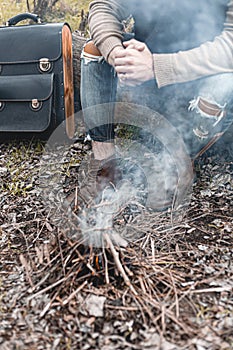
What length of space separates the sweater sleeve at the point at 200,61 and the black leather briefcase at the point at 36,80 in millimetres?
761

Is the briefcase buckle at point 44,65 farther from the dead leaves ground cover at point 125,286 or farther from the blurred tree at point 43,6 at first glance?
the blurred tree at point 43,6

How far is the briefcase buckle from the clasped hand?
66cm

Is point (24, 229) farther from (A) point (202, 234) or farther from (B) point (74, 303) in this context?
(A) point (202, 234)

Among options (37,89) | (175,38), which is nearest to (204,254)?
(175,38)

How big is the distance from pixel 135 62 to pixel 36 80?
775 millimetres

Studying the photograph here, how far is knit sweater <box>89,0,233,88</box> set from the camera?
1.59 m

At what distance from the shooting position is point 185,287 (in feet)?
4.36

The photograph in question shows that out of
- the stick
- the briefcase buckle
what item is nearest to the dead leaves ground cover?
the stick


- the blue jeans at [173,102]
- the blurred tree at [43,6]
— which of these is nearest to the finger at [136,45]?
the blue jeans at [173,102]

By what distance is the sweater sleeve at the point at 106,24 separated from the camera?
5.65 ft

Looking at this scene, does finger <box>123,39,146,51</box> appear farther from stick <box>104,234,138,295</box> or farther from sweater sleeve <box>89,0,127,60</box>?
stick <box>104,234,138,295</box>

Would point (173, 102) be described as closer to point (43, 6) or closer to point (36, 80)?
point (36, 80)

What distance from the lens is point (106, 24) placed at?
1751 mm

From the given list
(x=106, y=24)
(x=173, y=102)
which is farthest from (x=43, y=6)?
(x=173, y=102)
